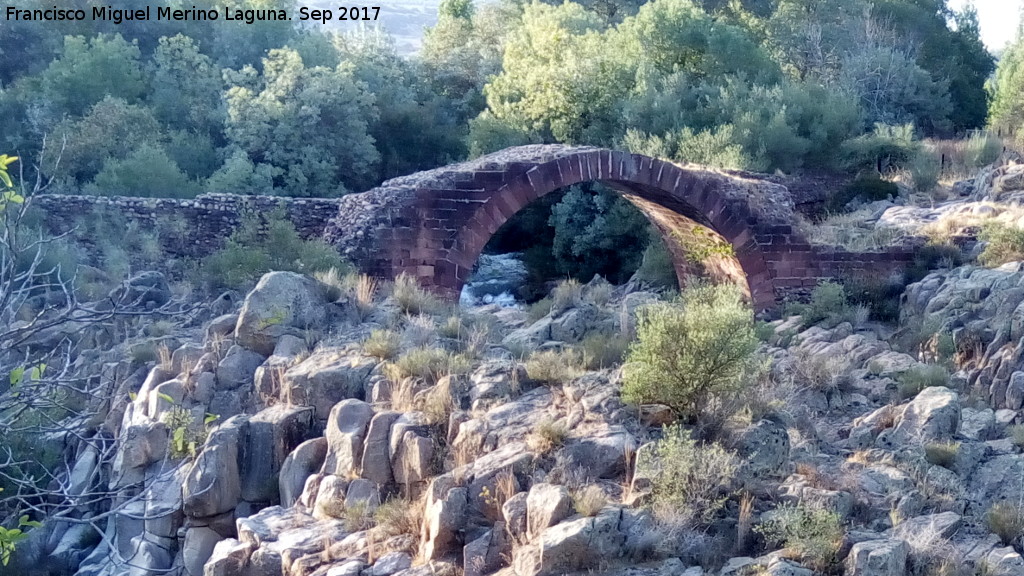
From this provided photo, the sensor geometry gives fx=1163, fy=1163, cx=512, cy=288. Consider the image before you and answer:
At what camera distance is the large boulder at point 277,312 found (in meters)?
12.9

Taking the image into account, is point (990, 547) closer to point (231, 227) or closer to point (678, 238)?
point (678, 238)

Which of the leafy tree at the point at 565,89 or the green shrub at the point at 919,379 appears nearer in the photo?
→ the green shrub at the point at 919,379

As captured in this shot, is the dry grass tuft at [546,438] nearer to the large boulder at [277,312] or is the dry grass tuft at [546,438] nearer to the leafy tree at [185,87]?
the large boulder at [277,312]

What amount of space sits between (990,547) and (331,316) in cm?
763

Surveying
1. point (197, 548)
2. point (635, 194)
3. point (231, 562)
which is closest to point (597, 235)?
point (635, 194)

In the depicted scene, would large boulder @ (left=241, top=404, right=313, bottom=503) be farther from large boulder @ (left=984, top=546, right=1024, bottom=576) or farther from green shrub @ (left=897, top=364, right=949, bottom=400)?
large boulder @ (left=984, top=546, right=1024, bottom=576)

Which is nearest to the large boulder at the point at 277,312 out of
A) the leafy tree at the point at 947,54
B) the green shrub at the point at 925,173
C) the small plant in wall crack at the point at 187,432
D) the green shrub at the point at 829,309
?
the small plant in wall crack at the point at 187,432

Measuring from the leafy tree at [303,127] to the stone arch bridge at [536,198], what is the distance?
6.89 meters

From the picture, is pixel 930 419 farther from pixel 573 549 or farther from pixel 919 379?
pixel 573 549

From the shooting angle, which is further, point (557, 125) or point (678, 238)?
point (557, 125)

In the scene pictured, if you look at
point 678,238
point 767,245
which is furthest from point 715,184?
point 678,238

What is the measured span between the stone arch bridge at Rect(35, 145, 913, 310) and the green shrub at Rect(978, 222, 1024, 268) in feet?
4.40

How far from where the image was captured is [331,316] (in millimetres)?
13539

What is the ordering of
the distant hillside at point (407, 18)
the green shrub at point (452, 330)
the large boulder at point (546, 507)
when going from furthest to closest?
the distant hillside at point (407, 18)
the green shrub at point (452, 330)
the large boulder at point (546, 507)
